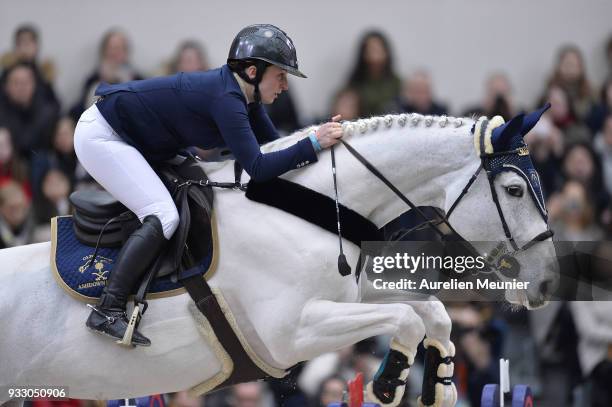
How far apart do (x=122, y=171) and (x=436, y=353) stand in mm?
1994

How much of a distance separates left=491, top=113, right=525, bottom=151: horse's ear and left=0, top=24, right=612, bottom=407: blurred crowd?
2274 millimetres

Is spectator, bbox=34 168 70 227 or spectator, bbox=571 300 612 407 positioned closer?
spectator, bbox=571 300 612 407

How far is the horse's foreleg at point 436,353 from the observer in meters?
6.45

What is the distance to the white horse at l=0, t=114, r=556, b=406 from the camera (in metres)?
6.25

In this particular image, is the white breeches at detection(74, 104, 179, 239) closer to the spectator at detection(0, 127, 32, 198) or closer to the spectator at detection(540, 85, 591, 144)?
the spectator at detection(0, 127, 32, 198)

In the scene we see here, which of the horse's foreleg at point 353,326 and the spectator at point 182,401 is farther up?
the horse's foreleg at point 353,326

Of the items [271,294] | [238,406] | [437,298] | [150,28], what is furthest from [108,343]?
[150,28]

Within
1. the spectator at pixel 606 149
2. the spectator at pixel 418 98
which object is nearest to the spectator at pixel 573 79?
the spectator at pixel 606 149

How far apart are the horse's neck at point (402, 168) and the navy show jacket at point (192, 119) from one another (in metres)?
0.17

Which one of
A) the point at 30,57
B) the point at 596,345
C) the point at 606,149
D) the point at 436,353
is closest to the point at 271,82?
the point at 436,353

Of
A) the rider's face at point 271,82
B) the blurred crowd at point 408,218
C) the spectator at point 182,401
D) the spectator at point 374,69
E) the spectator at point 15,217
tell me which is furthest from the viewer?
the spectator at point 374,69

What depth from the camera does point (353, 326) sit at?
619 cm

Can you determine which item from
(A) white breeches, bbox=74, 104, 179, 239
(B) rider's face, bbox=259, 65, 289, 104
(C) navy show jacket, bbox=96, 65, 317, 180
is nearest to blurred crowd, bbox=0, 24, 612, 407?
(A) white breeches, bbox=74, 104, 179, 239

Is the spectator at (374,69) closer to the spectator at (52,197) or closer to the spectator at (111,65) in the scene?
the spectator at (111,65)
